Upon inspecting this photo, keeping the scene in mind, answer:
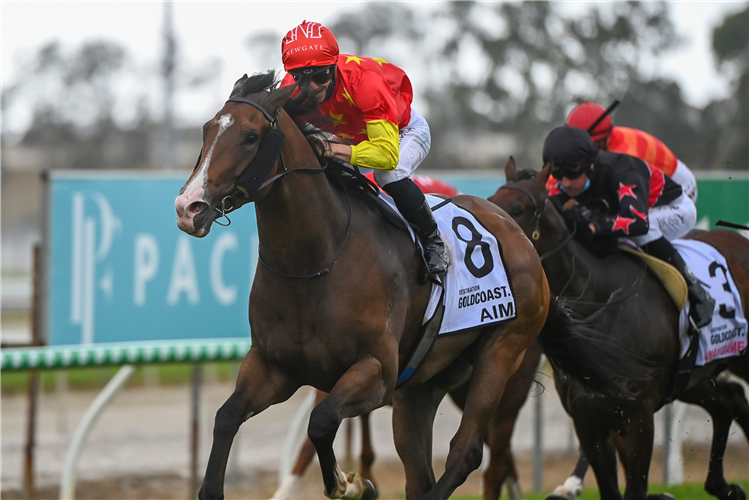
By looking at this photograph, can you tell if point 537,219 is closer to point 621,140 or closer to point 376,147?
point 621,140

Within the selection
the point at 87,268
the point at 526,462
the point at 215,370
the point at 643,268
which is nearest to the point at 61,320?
the point at 87,268

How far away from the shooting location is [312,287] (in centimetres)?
290

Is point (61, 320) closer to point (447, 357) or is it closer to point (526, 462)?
point (447, 357)

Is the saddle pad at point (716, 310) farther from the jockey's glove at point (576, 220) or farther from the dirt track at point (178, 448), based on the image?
the dirt track at point (178, 448)

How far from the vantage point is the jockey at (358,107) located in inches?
118

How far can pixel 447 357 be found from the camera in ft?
11.2

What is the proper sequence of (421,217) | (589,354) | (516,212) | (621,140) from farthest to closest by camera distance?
(621,140) < (516,212) < (589,354) < (421,217)

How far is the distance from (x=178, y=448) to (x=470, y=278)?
585cm

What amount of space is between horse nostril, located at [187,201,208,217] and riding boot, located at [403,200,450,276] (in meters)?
0.95

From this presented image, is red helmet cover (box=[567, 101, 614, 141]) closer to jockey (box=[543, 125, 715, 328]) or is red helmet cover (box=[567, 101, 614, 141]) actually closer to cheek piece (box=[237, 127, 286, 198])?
jockey (box=[543, 125, 715, 328])

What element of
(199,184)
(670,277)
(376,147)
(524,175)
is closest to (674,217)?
(670,277)

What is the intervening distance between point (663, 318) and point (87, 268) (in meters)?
3.38

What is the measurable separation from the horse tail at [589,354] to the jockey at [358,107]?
918 millimetres

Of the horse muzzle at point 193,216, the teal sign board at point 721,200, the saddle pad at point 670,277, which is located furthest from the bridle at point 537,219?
the teal sign board at point 721,200
